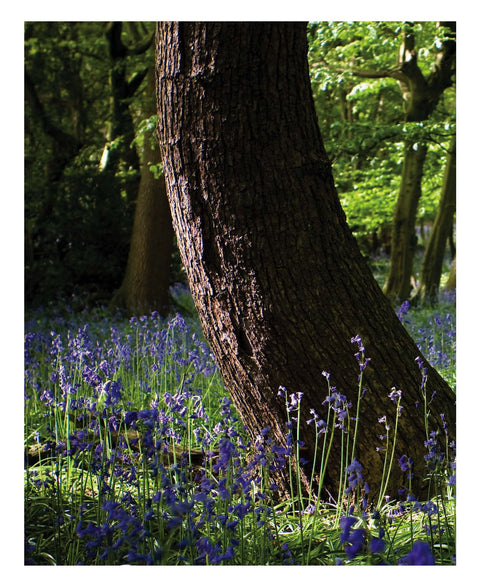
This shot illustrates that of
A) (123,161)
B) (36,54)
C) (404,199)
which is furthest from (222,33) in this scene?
(36,54)

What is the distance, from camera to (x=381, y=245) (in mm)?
20266

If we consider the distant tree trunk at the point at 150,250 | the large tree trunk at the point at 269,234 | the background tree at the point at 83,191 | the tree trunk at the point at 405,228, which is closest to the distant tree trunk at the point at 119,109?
the background tree at the point at 83,191

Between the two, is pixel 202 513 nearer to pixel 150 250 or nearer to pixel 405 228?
Result: pixel 150 250

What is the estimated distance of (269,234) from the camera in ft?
7.73

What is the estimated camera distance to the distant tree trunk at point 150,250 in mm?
8039

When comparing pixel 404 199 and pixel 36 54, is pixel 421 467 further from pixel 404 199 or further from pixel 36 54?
pixel 36 54

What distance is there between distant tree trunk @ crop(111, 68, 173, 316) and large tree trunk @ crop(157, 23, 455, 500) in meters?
5.60

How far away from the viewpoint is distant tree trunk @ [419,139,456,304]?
8913 mm

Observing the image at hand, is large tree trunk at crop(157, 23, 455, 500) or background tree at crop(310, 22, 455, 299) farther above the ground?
background tree at crop(310, 22, 455, 299)

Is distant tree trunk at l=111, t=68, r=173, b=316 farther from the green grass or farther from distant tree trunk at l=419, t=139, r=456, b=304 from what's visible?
the green grass

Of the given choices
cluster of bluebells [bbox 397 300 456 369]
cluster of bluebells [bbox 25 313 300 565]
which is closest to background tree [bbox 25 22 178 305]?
cluster of bluebells [bbox 397 300 456 369]

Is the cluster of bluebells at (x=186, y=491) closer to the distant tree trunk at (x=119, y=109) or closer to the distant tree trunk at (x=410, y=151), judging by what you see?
the distant tree trunk at (x=410, y=151)

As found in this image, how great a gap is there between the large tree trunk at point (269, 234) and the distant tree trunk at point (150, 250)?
18.4 feet

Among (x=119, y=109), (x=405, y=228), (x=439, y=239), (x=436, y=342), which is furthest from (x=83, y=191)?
(x=436, y=342)
